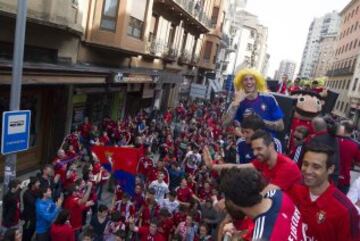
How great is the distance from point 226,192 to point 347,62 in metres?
62.7

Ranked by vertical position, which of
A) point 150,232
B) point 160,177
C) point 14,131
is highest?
point 14,131

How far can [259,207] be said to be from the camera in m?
2.86

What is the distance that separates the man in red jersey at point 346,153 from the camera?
629 cm

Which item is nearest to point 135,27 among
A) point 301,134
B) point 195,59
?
point 301,134

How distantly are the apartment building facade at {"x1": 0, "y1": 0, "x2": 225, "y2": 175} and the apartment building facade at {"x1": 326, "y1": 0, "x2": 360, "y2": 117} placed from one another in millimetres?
35820

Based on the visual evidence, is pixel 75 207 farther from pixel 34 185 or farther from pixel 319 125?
pixel 319 125

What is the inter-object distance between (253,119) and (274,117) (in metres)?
1.34

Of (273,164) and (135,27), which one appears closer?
(273,164)

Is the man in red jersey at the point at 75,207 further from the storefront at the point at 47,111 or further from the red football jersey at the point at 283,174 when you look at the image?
the red football jersey at the point at 283,174

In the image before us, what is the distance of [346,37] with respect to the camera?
64438mm

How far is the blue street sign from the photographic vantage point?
684 cm

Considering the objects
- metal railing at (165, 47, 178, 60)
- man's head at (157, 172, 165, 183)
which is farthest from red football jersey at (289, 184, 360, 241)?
metal railing at (165, 47, 178, 60)

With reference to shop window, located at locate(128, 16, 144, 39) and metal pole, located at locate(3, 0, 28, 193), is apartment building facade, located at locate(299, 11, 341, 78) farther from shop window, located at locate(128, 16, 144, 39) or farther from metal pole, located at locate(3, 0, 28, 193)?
metal pole, located at locate(3, 0, 28, 193)

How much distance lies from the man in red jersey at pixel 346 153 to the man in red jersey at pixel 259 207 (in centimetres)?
364
